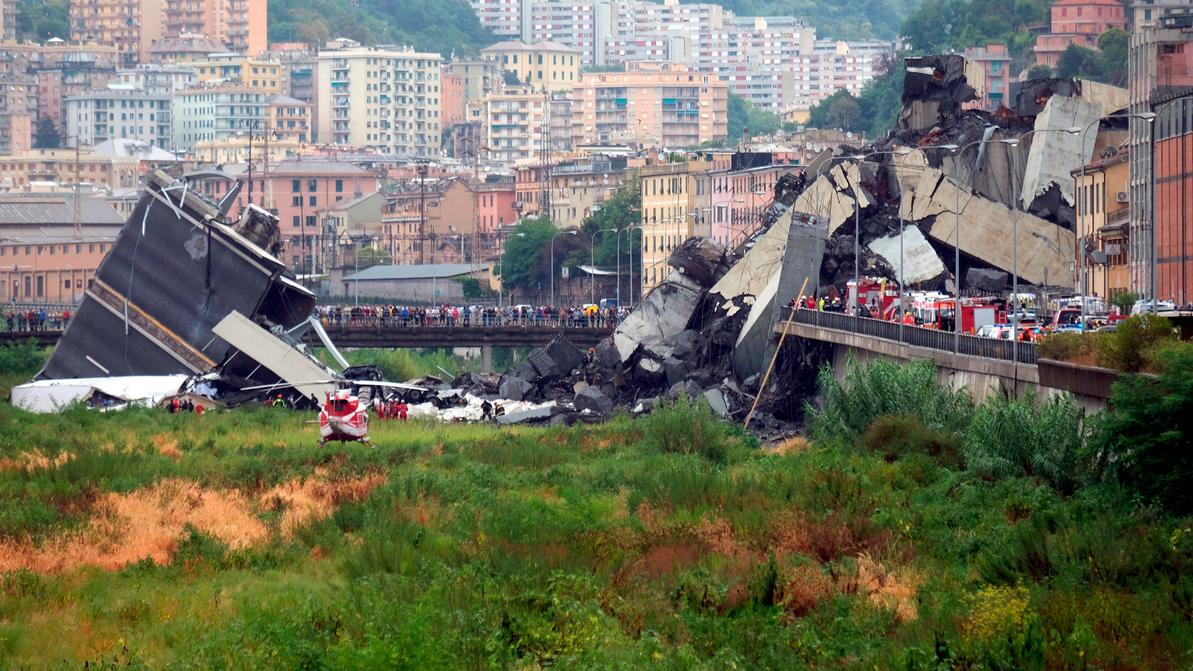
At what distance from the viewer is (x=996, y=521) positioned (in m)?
38.8

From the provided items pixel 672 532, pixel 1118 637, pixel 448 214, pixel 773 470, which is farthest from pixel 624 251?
pixel 1118 637

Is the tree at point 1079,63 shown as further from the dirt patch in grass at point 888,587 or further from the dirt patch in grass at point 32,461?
the dirt patch in grass at point 888,587

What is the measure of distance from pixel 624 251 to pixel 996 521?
381 feet

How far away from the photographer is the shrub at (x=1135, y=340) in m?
42.1

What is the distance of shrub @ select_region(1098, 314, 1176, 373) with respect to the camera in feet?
138

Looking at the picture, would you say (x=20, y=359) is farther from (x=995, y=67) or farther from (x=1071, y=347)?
(x=995, y=67)

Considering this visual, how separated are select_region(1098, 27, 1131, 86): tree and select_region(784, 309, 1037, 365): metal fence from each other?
7663 centimetres

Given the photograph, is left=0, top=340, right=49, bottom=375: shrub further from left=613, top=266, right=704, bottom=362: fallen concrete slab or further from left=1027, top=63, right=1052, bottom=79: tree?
left=1027, top=63, right=1052, bottom=79: tree

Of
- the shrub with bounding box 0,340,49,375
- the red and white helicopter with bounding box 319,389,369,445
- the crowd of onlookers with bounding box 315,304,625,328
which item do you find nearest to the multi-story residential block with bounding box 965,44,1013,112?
the crowd of onlookers with bounding box 315,304,625,328

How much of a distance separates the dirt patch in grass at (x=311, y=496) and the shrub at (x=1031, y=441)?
1231 centimetres

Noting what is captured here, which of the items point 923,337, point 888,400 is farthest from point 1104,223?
point 888,400

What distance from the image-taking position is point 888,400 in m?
54.7

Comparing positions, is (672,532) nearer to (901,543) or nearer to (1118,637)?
(901,543)

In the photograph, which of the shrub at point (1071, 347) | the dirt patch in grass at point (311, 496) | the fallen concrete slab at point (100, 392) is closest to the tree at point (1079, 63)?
the fallen concrete slab at point (100, 392)
